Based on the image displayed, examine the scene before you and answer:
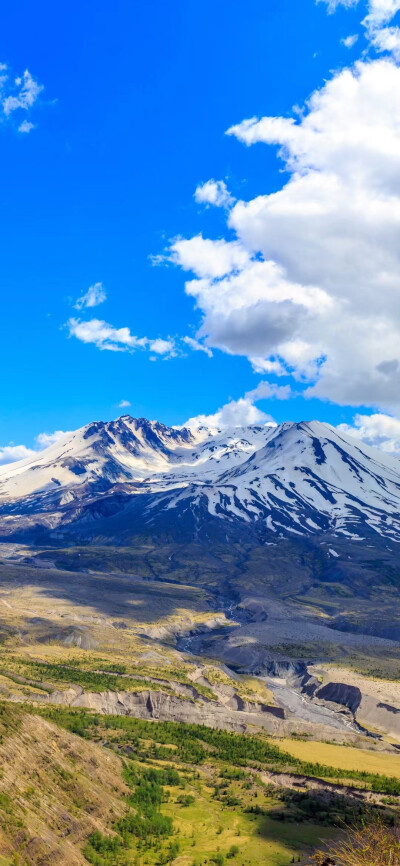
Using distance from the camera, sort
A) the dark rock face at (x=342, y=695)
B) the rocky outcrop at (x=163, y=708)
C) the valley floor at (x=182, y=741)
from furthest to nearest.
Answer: the dark rock face at (x=342, y=695), the rocky outcrop at (x=163, y=708), the valley floor at (x=182, y=741)

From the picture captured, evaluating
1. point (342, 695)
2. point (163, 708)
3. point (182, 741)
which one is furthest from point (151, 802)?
point (342, 695)

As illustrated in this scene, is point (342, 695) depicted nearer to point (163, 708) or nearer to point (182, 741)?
point (163, 708)

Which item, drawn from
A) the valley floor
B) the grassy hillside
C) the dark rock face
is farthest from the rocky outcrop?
the dark rock face

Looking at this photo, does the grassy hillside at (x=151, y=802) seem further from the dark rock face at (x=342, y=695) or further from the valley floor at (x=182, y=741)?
the dark rock face at (x=342, y=695)

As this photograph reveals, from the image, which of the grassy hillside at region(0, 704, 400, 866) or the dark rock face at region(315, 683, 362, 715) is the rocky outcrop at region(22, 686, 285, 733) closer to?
the grassy hillside at region(0, 704, 400, 866)

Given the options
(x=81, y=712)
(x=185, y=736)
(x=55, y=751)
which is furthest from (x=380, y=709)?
(x=55, y=751)

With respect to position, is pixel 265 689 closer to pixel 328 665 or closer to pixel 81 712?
pixel 328 665

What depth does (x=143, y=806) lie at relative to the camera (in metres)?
52.8

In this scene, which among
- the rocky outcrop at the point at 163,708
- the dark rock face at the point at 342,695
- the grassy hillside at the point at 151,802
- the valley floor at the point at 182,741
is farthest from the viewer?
the dark rock face at the point at 342,695

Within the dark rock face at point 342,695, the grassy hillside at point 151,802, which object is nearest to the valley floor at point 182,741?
the grassy hillside at point 151,802

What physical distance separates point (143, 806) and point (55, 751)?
8.90m

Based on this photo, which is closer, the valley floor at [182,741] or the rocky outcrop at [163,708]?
the valley floor at [182,741]

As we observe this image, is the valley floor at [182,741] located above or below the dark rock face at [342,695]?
above

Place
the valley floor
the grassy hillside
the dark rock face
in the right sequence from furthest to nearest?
the dark rock face → the valley floor → the grassy hillside
